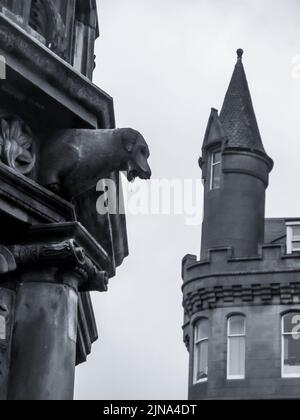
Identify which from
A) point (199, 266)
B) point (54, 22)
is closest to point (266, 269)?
point (199, 266)

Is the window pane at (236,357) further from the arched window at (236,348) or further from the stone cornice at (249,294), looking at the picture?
the stone cornice at (249,294)

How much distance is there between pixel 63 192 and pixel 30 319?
2.96 feet

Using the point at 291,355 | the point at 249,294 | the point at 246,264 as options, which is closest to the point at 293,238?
the point at 246,264

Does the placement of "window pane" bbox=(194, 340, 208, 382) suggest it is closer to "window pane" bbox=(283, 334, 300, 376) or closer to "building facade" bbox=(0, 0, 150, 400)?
"window pane" bbox=(283, 334, 300, 376)

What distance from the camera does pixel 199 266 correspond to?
37.8 m

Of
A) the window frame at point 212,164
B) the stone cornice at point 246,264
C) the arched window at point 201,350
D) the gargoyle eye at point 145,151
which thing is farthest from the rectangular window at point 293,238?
the gargoyle eye at point 145,151

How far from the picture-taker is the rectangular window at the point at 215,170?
130ft

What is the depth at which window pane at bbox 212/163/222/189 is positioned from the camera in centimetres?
3947

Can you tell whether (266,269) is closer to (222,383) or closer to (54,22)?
(222,383)

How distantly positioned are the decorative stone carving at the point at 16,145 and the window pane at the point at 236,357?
2991 cm

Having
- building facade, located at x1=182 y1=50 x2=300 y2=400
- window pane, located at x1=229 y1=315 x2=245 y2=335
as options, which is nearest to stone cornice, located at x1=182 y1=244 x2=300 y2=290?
building facade, located at x1=182 y1=50 x2=300 y2=400

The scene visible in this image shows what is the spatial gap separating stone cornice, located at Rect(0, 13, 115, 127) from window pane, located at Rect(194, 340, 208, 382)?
30293 mm

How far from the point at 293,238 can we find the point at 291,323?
128 inches

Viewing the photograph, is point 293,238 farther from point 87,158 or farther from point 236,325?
point 87,158
